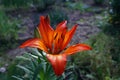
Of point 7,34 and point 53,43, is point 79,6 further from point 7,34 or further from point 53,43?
point 53,43

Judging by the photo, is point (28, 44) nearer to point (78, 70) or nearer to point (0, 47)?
point (78, 70)

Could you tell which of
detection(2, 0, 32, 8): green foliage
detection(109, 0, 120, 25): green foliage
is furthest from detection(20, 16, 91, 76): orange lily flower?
detection(2, 0, 32, 8): green foliage

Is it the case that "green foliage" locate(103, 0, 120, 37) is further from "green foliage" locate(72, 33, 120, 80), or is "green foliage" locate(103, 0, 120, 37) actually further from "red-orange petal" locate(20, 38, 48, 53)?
"red-orange petal" locate(20, 38, 48, 53)

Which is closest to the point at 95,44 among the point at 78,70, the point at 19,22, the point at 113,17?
the point at 78,70

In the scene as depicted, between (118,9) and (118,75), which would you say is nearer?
(118,75)

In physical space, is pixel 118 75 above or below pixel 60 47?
below

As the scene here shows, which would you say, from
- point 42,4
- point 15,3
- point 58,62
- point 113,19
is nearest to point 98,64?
point 113,19
